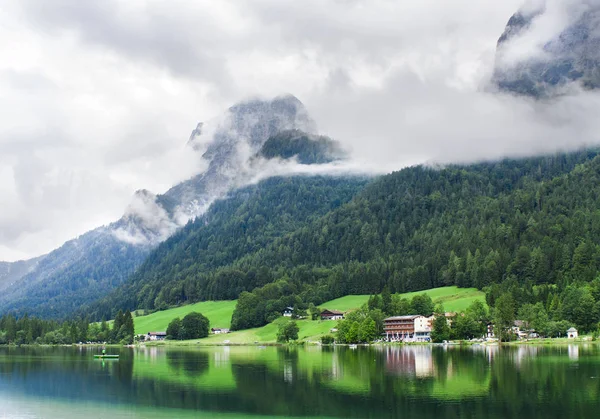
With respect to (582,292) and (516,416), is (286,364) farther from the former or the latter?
(582,292)

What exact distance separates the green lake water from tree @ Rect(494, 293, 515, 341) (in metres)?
52.0

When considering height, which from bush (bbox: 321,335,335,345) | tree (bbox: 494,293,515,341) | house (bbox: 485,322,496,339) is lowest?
bush (bbox: 321,335,335,345)

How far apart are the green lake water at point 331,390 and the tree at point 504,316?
52.0 m

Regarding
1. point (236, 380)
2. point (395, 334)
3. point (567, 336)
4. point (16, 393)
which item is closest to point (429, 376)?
point (236, 380)

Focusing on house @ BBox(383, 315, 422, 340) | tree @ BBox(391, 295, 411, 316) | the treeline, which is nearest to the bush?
house @ BBox(383, 315, 422, 340)

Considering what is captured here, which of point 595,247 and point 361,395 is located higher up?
point 595,247

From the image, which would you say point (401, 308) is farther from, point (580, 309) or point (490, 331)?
point (580, 309)

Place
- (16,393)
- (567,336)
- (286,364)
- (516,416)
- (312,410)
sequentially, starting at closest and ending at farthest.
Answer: (516,416), (312,410), (16,393), (286,364), (567,336)

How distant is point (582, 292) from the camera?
149875 mm

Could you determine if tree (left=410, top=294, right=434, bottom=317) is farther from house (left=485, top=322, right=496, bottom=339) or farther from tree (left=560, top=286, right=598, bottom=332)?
tree (left=560, top=286, right=598, bottom=332)

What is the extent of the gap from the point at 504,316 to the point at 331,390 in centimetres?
9722

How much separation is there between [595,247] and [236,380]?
492 ft

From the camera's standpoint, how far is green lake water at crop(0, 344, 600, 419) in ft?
177

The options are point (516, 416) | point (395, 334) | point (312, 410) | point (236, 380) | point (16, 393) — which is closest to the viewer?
point (516, 416)
